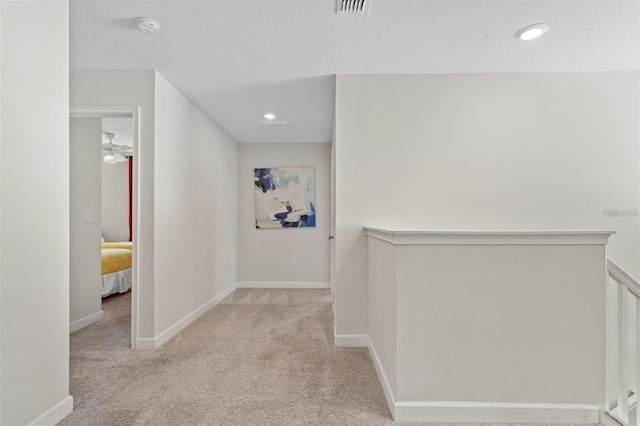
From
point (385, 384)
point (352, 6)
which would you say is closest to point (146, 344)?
point (385, 384)

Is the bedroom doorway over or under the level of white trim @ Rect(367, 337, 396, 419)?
over

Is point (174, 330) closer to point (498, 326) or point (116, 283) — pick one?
point (116, 283)

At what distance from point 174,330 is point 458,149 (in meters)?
2.90

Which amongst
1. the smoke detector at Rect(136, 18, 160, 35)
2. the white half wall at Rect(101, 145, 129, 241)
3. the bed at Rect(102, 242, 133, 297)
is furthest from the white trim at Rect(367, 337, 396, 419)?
the white half wall at Rect(101, 145, 129, 241)

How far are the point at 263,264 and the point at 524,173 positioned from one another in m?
3.90

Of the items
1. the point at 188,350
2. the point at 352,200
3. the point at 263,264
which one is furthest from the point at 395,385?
Result: the point at 263,264

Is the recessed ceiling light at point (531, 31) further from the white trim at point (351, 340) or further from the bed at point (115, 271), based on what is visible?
the bed at point (115, 271)

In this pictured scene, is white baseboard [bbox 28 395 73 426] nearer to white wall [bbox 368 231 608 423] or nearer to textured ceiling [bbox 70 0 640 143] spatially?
white wall [bbox 368 231 608 423]

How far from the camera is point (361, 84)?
3086 mm

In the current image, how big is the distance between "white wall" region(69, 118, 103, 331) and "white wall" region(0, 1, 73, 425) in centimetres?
188

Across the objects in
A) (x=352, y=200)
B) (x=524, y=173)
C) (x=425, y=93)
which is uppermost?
(x=425, y=93)

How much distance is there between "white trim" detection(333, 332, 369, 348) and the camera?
3039 mm

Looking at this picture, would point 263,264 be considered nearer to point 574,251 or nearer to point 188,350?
point 188,350

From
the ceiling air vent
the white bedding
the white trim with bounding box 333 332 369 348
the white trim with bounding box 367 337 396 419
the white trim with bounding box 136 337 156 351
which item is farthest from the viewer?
the white bedding
